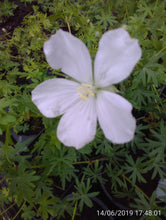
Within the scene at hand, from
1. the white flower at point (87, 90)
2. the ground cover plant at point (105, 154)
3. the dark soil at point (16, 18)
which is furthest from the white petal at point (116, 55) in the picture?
Answer: the dark soil at point (16, 18)

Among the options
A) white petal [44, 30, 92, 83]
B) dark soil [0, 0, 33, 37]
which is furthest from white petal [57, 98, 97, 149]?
dark soil [0, 0, 33, 37]

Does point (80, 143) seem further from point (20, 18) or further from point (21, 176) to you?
point (20, 18)

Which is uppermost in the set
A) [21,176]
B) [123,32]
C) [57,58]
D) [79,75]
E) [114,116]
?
[123,32]

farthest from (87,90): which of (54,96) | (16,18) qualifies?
(16,18)

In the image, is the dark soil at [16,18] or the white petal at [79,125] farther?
the dark soil at [16,18]

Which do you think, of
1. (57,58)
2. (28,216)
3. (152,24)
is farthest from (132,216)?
(152,24)

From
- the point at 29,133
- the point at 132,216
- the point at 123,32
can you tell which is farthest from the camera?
the point at 29,133

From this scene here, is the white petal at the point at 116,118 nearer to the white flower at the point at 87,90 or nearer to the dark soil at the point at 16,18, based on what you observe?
the white flower at the point at 87,90

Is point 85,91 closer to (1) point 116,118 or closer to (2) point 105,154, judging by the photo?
(1) point 116,118
